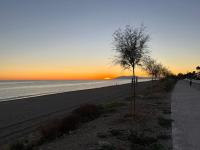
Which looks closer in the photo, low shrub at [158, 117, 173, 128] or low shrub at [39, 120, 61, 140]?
low shrub at [39, 120, 61, 140]

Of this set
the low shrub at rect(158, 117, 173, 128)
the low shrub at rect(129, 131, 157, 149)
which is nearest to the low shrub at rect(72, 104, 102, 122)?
the low shrub at rect(158, 117, 173, 128)

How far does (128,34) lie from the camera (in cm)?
1468

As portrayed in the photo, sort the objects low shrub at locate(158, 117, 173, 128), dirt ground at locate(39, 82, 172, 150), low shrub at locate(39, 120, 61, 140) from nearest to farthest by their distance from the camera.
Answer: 1. dirt ground at locate(39, 82, 172, 150)
2. low shrub at locate(39, 120, 61, 140)
3. low shrub at locate(158, 117, 173, 128)

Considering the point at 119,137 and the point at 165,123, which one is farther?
the point at 165,123

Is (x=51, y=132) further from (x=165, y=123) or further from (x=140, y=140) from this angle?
(x=165, y=123)

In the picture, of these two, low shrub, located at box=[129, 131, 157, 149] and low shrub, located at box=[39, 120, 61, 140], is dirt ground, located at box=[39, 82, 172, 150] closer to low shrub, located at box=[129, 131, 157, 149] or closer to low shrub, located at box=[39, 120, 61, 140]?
low shrub, located at box=[129, 131, 157, 149]

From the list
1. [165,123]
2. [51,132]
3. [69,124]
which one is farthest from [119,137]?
[165,123]

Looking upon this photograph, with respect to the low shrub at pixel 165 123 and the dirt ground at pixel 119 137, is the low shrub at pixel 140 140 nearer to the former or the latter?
the dirt ground at pixel 119 137

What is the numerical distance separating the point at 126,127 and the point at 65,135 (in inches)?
91.0

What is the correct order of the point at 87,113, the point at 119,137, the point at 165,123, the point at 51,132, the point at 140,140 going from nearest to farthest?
the point at 140,140, the point at 119,137, the point at 51,132, the point at 165,123, the point at 87,113

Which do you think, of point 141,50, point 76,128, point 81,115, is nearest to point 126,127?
point 76,128

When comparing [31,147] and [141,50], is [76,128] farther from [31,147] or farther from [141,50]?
[141,50]

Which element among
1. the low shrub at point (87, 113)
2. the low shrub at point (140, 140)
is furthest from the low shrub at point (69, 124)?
the low shrub at point (140, 140)

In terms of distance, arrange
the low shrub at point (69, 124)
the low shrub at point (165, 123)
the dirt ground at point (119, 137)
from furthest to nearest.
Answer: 1. the low shrub at point (165, 123)
2. the low shrub at point (69, 124)
3. the dirt ground at point (119, 137)
